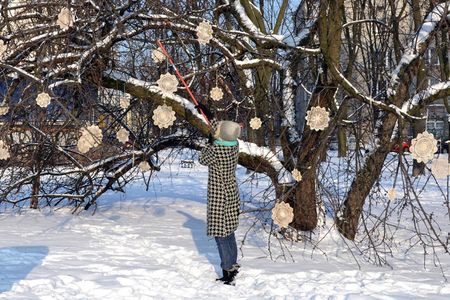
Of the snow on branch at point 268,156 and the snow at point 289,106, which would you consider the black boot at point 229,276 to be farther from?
the snow at point 289,106

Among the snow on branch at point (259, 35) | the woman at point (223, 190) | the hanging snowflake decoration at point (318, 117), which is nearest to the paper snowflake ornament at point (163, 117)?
the woman at point (223, 190)

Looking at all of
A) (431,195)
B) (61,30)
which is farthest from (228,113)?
(431,195)

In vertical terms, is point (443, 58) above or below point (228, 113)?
above

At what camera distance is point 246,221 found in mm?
8047

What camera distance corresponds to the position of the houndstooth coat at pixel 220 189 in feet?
16.8

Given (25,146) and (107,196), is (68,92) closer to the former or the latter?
(25,146)

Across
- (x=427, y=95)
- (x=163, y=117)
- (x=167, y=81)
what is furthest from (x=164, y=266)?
(x=427, y=95)

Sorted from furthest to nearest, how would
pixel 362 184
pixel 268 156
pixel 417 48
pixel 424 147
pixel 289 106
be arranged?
1. pixel 289 106
2. pixel 268 156
3. pixel 362 184
4. pixel 417 48
5. pixel 424 147

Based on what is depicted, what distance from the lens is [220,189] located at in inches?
203

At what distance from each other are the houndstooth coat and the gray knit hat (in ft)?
0.30

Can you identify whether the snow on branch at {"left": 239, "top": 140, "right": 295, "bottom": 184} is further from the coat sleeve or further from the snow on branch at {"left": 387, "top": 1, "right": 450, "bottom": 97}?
the coat sleeve

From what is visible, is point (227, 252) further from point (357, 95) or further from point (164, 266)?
point (357, 95)

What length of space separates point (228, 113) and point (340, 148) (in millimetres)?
1821

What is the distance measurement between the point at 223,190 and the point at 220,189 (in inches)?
1.1
